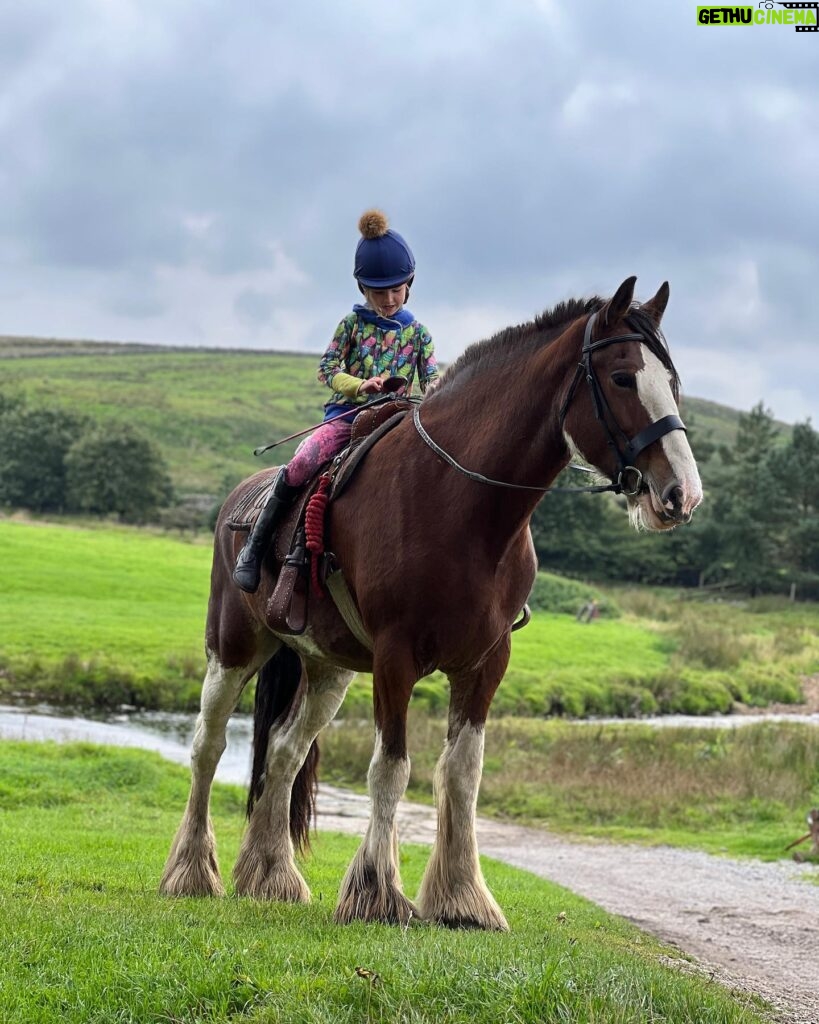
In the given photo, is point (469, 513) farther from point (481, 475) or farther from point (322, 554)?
point (322, 554)

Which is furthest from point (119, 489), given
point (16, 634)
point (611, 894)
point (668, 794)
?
point (611, 894)

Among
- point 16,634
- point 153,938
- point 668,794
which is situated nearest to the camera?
point 153,938

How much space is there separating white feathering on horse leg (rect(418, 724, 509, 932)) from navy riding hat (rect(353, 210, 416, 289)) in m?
3.09

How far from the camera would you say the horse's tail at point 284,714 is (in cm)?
840

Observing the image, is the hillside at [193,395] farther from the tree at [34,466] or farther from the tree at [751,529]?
the tree at [751,529]

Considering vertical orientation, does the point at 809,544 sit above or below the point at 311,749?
above

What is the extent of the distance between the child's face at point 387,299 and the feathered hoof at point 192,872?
4.21m

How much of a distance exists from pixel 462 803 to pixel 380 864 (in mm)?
695

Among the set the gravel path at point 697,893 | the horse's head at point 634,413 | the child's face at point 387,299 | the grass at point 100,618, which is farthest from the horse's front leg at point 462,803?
the grass at point 100,618

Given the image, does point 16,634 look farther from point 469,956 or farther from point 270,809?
point 469,956

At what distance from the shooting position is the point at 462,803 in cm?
655

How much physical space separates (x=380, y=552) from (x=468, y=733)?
4.33 ft

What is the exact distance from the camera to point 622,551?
68.6 metres

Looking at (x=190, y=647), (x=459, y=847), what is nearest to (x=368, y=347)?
(x=459, y=847)
